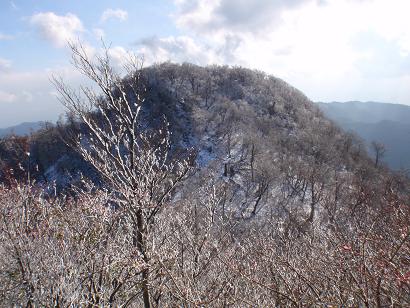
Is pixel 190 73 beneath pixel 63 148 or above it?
above

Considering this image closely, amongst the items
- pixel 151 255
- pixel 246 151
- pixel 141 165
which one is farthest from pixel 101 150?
pixel 246 151

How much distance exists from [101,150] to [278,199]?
50974mm

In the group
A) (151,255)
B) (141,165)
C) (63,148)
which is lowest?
(63,148)

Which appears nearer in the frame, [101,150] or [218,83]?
[101,150]

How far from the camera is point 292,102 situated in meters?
96.1

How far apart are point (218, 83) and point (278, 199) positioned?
2105 inches

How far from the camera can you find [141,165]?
23.8 ft

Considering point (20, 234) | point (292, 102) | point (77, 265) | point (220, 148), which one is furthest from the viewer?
point (292, 102)

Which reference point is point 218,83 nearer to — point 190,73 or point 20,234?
point 190,73

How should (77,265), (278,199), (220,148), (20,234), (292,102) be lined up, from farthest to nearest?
1. (292,102)
2. (220,148)
3. (278,199)
4. (20,234)
5. (77,265)

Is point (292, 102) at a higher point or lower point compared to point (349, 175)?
higher

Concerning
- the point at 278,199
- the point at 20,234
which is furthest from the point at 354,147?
the point at 20,234

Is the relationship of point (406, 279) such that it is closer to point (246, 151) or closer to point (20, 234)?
point (20, 234)

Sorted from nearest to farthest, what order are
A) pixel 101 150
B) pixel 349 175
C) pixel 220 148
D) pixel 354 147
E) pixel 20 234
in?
pixel 101 150
pixel 20 234
pixel 349 175
pixel 220 148
pixel 354 147
